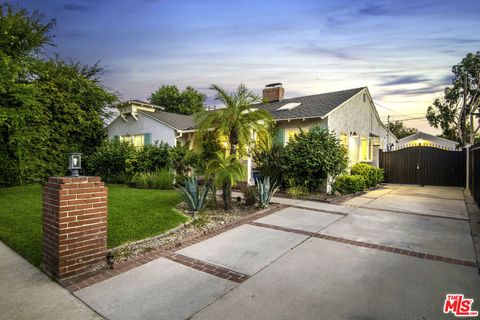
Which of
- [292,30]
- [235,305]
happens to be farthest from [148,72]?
[235,305]

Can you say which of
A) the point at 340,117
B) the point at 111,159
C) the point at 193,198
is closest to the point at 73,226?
the point at 193,198

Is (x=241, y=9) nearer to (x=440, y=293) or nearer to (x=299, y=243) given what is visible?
(x=299, y=243)

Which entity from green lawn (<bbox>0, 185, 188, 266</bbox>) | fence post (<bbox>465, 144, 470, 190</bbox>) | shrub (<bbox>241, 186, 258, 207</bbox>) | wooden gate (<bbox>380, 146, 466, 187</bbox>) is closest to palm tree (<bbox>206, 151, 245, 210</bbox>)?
shrub (<bbox>241, 186, 258, 207</bbox>)

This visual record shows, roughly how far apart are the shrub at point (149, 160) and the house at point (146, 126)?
1.68 m

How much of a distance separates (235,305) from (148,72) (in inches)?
508

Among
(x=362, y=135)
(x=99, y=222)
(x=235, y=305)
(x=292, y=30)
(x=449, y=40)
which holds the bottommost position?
(x=235, y=305)

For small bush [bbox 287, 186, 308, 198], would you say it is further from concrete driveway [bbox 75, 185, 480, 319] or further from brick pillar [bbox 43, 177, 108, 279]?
brick pillar [bbox 43, 177, 108, 279]

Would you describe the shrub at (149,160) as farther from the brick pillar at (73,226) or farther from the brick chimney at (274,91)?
the brick pillar at (73,226)

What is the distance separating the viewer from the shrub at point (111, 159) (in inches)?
536

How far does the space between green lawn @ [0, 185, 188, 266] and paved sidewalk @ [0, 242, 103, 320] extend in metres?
0.36

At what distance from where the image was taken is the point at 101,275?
3.49 meters

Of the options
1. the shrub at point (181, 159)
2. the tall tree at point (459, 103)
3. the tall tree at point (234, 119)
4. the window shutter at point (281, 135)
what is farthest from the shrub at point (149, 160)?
the tall tree at point (459, 103)

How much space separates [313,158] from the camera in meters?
9.73

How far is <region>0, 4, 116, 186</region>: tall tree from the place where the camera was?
951 centimetres
